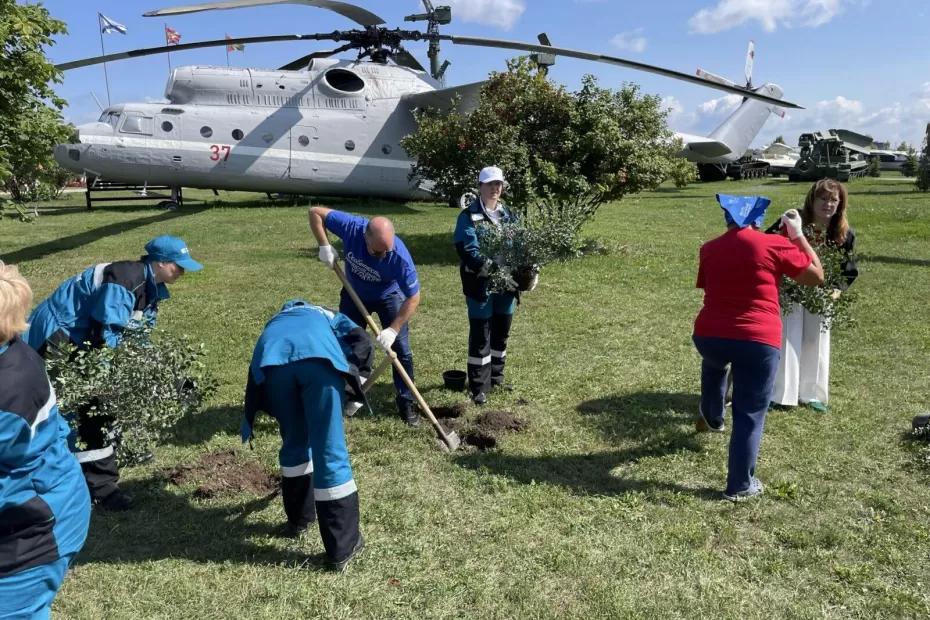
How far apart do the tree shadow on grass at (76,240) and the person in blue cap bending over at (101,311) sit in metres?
11.6

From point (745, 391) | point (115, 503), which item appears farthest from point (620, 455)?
point (115, 503)

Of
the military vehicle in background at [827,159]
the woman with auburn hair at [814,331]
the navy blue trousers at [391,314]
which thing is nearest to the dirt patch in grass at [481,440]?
the navy blue trousers at [391,314]

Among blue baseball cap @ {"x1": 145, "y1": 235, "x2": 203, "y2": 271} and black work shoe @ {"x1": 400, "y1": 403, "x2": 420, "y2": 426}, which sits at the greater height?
blue baseball cap @ {"x1": 145, "y1": 235, "x2": 203, "y2": 271}

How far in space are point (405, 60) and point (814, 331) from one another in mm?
19515

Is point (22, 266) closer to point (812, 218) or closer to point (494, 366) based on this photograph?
point (494, 366)

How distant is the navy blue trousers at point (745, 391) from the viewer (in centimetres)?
441

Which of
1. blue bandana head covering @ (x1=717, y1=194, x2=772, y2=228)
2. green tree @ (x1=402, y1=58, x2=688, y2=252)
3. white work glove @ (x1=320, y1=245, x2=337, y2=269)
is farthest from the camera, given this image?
green tree @ (x1=402, y1=58, x2=688, y2=252)

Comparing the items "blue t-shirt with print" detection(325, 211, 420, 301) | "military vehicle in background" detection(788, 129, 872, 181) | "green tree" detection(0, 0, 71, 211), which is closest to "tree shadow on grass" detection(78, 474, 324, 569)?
"blue t-shirt with print" detection(325, 211, 420, 301)

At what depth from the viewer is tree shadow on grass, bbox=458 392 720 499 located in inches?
196

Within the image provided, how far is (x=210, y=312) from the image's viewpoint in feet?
32.9

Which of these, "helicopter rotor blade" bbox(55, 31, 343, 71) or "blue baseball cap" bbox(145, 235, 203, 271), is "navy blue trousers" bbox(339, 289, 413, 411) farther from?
"helicopter rotor blade" bbox(55, 31, 343, 71)

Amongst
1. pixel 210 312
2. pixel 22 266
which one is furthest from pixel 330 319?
pixel 22 266

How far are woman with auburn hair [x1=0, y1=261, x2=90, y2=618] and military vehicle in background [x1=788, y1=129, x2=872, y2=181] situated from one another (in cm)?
4721

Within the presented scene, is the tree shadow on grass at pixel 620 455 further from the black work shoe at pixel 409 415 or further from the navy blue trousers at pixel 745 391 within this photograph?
the black work shoe at pixel 409 415
